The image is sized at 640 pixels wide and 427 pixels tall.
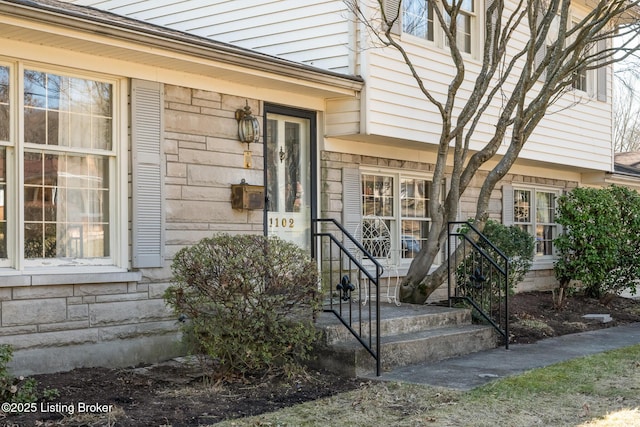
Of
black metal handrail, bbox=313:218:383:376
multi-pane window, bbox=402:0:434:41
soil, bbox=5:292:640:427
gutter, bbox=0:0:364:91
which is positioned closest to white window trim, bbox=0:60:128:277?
gutter, bbox=0:0:364:91

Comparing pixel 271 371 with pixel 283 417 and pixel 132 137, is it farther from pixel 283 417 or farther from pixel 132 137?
pixel 132 137

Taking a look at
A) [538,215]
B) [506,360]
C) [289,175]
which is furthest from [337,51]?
[538,215]

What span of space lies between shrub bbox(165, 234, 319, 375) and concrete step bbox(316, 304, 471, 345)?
674 mm

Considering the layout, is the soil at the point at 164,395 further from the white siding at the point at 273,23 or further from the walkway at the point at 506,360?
the white siding at the point at 273,23

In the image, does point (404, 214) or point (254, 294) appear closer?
point (254, 294)

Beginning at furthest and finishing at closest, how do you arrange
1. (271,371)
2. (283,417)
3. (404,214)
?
(404,214)
(271,371)
(283,417)

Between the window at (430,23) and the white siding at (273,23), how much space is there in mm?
1104

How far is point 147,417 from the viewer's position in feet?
17.3

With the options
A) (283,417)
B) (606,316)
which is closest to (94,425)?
(283,417)

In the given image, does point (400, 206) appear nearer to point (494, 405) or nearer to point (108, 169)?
point (108, 169)

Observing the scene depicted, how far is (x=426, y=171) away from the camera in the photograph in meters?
11.2

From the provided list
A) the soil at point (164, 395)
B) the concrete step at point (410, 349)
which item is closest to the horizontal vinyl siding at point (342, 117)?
the concrete step at point (410, 349)

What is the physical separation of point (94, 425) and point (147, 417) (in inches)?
15.1

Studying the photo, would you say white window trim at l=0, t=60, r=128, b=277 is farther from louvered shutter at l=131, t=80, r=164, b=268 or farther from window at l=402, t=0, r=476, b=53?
window at l=402, t=0, r=476, b=53
